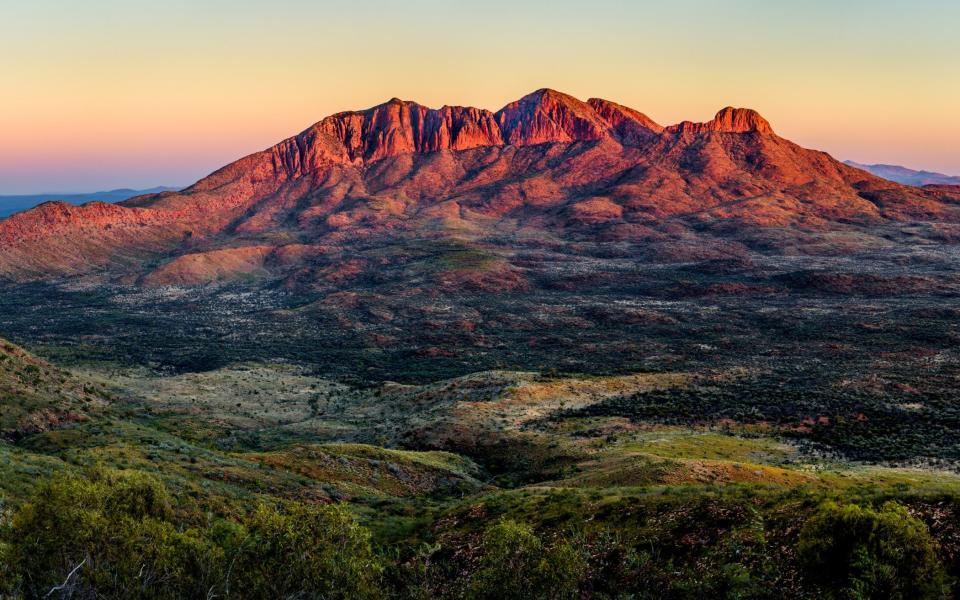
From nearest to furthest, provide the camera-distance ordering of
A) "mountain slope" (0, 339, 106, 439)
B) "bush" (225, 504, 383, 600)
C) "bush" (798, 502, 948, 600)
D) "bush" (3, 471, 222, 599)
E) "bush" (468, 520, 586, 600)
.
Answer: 1. "bush" (798, 502, 948, 600)
2. "bush" (3, 471, 222, 599)
3. "bush" (225, 504, 383, 600)
4. "bush" (468, 520, 586, 600)
5. "mountain slope" (0, 339, 106, 439)

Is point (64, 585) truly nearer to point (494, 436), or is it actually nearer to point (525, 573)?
point (525, 573)

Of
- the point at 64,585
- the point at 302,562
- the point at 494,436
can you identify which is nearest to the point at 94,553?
the point at 64,585

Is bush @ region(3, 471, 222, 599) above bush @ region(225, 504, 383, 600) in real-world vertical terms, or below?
above

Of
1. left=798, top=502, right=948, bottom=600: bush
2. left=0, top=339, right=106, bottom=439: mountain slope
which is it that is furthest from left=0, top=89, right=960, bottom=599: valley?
left=0, top=339, right=106, bottom=439: mountain slope

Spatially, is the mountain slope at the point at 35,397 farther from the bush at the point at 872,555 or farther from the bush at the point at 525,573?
the bush at the point at 872,555

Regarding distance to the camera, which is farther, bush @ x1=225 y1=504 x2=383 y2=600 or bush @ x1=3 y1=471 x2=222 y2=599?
bush @ x1=225 y1=504 x2=383 y2=600

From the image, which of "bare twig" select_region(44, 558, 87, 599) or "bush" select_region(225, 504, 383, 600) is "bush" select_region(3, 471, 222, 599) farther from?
"bush" select_region(225, 504, 383, 600)

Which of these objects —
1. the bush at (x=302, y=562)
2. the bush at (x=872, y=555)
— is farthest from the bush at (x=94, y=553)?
the bush at (x=872, y=555)

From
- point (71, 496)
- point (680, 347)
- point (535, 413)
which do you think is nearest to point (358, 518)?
point (71, 496)

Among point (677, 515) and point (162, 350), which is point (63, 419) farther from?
point (162, 350)
